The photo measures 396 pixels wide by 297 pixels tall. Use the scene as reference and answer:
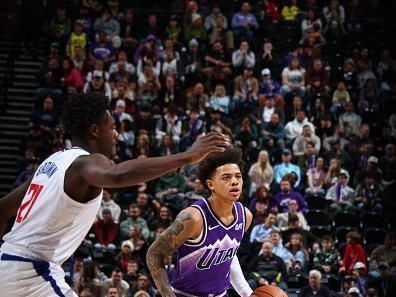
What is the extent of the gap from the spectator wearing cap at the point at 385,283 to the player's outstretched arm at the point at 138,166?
8894 millimetres

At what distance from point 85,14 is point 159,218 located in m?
7.84

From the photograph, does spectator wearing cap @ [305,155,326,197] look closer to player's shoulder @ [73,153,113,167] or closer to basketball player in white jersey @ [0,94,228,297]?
basketball player in white jersey @ [0,94,228,297]

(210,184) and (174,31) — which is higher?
(174,31)

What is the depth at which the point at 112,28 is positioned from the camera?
63.4 ft

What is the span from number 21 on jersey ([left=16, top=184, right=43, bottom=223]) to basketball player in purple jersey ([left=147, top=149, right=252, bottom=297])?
1858 mm

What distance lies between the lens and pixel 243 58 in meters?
18.4

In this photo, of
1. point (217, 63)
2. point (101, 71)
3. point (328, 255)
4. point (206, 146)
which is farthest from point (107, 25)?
point (206, 146)

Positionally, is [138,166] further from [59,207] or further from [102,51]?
[102,51]

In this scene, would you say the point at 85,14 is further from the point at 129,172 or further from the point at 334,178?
the point at 129,172

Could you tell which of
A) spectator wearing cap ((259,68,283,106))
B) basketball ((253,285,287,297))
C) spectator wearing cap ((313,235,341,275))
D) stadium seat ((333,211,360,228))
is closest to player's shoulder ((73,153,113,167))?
basketball ((253,285,287,297))

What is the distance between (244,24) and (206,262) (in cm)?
1358

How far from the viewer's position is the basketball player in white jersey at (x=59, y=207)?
448 cm

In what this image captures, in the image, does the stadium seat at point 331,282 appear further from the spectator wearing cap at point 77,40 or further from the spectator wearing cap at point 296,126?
the spectator wearing cap at point 77,40

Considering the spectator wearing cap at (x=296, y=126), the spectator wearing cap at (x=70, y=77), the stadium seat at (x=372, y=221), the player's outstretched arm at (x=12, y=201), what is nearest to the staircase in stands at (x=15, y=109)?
the spectator wearing cap at (x=70, y=77)
